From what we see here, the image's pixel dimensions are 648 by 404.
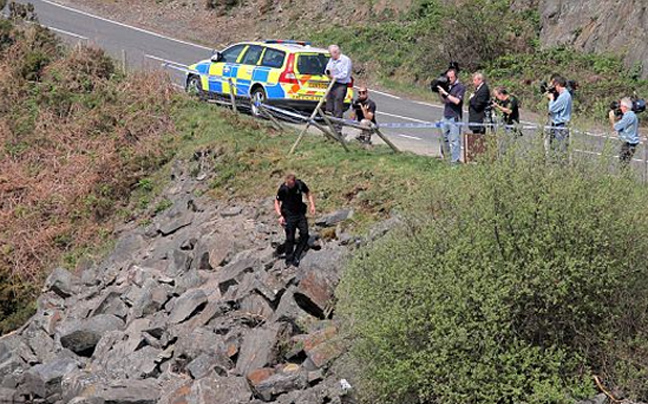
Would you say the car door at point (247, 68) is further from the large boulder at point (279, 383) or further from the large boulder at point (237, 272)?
the large boulder at point (279, 383)

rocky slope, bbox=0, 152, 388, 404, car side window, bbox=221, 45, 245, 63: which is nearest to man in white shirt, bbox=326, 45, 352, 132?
rocky slope, bbox=0, 152, 388, 404

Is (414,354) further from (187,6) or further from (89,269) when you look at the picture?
(187,6)

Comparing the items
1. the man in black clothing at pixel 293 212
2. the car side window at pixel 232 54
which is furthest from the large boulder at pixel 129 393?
the car side window at pixel 232 54

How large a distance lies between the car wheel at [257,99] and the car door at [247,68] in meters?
0.19

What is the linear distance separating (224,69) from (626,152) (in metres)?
13.6

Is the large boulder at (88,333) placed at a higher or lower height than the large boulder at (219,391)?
lower

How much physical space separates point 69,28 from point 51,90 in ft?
36.6

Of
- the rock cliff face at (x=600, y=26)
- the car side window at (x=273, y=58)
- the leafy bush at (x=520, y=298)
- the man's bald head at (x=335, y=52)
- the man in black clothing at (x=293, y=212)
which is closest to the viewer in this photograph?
the leafy bush at (x=520, y=298)

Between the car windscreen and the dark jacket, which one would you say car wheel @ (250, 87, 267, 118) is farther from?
the dark jacket

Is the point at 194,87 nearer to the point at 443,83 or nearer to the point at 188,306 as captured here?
the point at 188,306

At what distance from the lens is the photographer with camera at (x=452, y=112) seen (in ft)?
63.4

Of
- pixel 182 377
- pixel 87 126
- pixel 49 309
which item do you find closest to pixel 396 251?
pixel 182 377

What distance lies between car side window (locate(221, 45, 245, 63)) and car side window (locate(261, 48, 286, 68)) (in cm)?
97

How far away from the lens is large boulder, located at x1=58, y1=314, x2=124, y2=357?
21172mm
